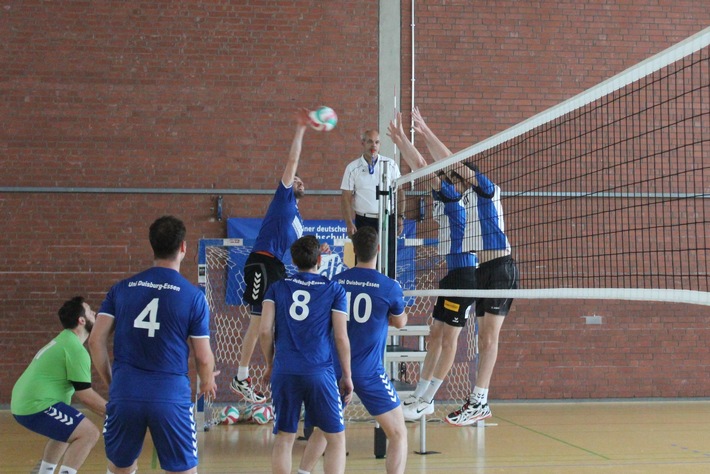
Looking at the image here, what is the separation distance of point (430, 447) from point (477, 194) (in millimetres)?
3394

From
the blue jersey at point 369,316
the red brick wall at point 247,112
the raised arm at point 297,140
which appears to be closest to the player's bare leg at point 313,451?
the blue jersey at point 369,316

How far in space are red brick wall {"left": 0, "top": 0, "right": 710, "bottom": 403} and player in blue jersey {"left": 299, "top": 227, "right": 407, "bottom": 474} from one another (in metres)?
6.11

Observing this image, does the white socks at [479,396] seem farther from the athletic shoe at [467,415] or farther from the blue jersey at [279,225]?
the blue jersey at [279,225]

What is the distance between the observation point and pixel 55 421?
6367 millimetres

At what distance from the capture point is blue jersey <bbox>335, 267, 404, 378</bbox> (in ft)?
20.3

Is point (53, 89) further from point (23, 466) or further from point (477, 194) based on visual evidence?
point (477, 194)

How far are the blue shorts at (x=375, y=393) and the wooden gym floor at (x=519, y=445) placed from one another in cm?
177

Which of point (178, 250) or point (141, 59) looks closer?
point (178, 250)

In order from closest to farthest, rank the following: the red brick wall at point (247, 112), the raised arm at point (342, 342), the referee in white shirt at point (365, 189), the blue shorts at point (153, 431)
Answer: the blue shorts at point (153, 431)
the raised arm at point (342, 342)
the referee in white shirt at point (365, 189)
the red brick wall at point (247, 112)

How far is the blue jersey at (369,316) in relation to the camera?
20.3 ft

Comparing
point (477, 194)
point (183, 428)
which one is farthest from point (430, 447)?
point (183, 428)

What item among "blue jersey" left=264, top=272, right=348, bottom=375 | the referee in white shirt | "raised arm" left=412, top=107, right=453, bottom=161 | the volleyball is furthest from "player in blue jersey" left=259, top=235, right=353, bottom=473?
the volleyball

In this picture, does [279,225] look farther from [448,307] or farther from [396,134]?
[448,307]

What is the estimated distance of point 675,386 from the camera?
12.5 meters
